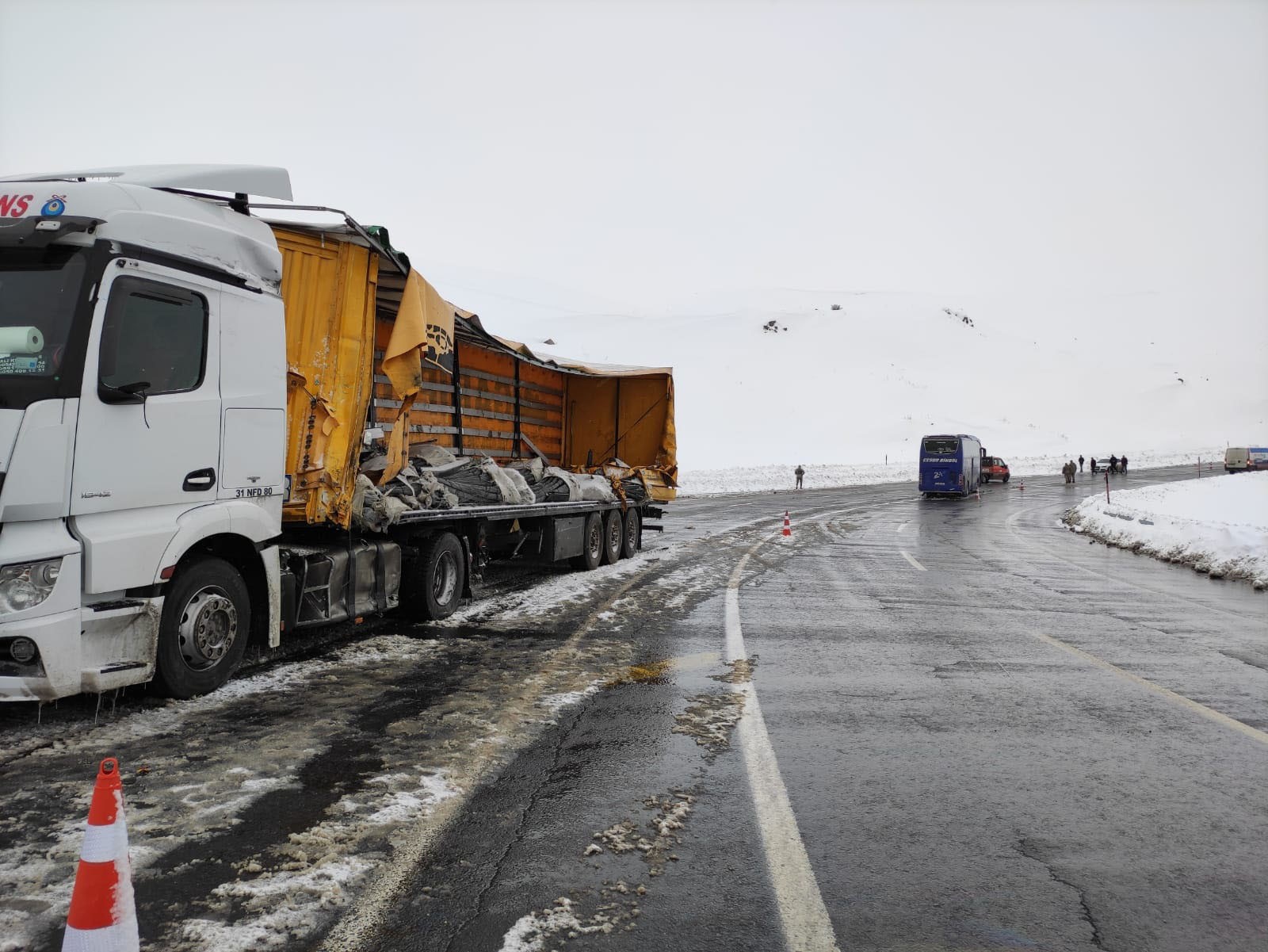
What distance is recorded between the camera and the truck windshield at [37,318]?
16.5ft

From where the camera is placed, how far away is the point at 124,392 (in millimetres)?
5359

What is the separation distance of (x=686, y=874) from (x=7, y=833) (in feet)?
9.42

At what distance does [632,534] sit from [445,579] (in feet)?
21.8

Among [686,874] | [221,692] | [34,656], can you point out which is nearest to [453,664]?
[221,692]

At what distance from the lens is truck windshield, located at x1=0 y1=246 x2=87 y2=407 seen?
16.5ft

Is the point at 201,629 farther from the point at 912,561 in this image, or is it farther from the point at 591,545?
the point at 912,561

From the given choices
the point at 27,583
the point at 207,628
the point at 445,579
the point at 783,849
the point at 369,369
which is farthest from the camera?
the point at 445,579

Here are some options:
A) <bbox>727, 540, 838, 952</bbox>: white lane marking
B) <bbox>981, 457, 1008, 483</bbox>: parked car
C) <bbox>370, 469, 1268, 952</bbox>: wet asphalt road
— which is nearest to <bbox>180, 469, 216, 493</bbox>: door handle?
<bbox>370, 469, 1268, 952</bbox>: wet asphalt road

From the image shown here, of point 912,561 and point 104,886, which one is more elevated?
point 104,886

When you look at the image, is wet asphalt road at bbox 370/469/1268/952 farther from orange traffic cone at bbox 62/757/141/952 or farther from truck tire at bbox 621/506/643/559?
truck tire at bbox 621/506/643/559

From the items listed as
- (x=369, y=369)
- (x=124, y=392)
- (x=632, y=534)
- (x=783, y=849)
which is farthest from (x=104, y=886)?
(x=632, y=534)

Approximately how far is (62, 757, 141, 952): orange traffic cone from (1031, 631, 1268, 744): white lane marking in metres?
5.92

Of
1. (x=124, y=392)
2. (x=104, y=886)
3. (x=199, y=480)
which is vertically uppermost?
(x=124, y=392)

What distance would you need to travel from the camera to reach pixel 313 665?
7117 mm
